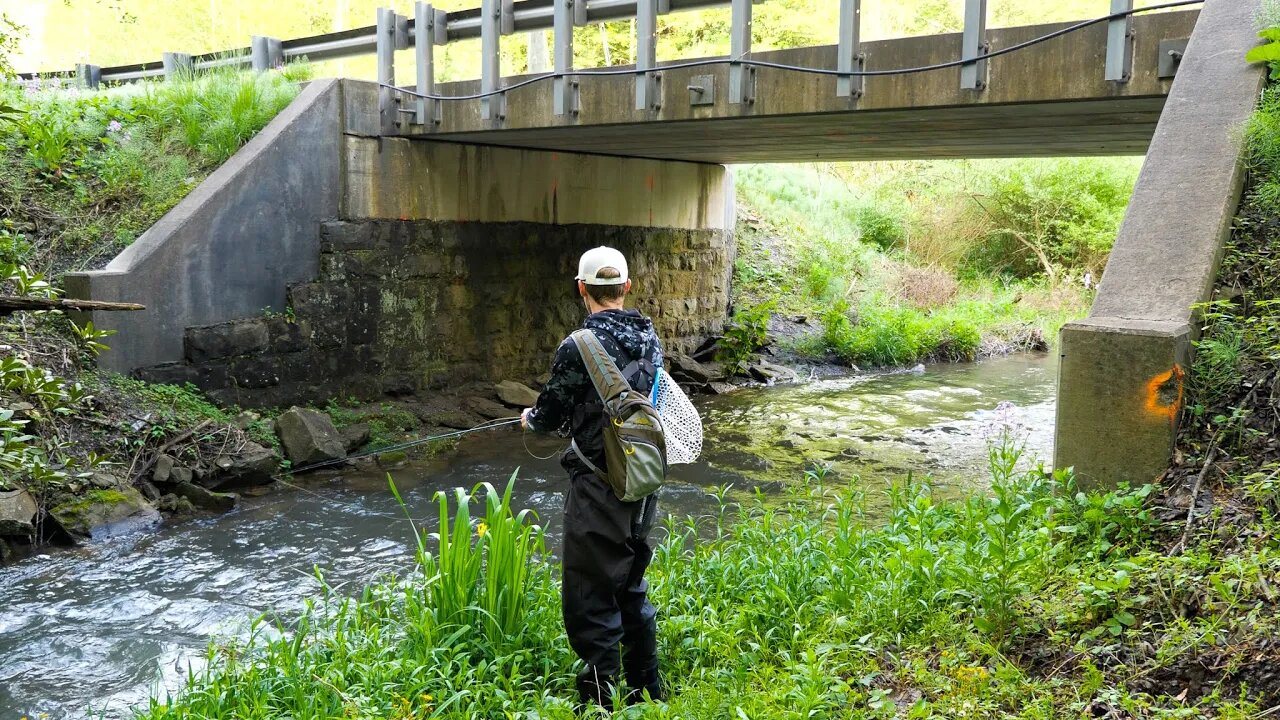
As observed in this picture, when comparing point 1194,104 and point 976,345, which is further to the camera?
point 976,345

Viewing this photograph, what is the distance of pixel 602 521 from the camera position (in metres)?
4.08

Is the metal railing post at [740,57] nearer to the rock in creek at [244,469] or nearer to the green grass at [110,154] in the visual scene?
the rock in creek at [244,469]

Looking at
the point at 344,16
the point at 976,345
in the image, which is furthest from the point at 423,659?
the point at 344,16

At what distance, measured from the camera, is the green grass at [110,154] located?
10055 mm

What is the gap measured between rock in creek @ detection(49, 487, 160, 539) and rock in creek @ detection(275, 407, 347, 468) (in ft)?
5.39

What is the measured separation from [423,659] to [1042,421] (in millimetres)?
9659

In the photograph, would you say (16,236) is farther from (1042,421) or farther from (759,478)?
(1042,421)

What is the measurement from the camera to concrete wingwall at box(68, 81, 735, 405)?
9930mm

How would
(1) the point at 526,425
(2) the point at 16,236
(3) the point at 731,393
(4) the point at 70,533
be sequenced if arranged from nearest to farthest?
(1) the point at 526,425, (4) the point at 70,533, (2) the point at 16,236, (3) the point at 731,393

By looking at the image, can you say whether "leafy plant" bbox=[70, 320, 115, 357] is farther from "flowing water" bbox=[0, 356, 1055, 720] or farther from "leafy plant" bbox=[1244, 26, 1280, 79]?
"leafy plant" bbox=[1244, 26, 1280, 79]

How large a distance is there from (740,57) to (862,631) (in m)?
5.76

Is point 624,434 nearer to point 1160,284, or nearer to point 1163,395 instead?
point 1163,395

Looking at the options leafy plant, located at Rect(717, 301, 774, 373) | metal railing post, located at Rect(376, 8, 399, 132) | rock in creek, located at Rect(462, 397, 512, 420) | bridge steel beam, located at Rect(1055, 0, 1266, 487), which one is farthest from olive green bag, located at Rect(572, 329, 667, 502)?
leafy plant, located at Rect(717, 301, 774, 373)

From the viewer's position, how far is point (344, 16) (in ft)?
123
